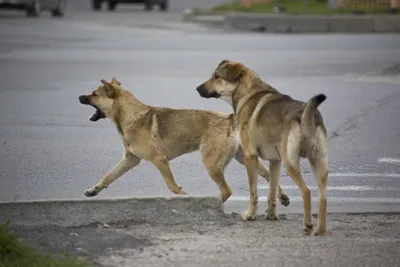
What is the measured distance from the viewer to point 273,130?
893cm

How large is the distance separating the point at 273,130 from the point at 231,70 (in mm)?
887

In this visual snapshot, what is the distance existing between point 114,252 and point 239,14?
23.3 meters

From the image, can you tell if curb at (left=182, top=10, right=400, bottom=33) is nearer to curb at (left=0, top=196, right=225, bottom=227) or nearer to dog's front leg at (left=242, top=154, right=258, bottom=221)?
dog's front leg at (left=242, top=154, right=258, bottom=221)

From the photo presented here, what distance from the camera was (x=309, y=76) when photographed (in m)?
Answer: 19.8

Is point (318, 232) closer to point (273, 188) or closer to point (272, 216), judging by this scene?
point (272, 216)

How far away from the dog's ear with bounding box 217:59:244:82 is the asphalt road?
1.04m

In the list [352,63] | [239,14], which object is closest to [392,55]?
[352,63]

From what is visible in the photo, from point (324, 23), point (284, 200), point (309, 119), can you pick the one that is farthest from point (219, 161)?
point (324, 23)

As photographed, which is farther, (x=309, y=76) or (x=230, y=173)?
(x=309, y=76)

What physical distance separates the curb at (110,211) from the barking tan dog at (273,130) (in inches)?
15.9

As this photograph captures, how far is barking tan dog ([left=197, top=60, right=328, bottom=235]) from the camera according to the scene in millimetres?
8516

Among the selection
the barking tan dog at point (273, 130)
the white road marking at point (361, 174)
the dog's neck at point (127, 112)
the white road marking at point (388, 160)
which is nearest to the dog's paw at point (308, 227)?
the barking tan dog at point (273, 130)

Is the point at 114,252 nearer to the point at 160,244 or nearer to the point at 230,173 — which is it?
the point at 160,244

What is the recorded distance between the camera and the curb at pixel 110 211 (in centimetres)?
884
